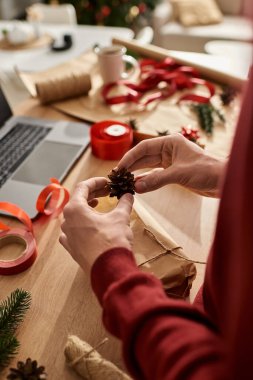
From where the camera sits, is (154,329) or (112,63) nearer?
(154,329)

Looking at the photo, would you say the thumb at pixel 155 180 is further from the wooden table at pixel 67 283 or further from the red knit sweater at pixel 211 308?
the red knit sweater at pixel 211 308

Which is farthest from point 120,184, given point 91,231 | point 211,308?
point 211,308

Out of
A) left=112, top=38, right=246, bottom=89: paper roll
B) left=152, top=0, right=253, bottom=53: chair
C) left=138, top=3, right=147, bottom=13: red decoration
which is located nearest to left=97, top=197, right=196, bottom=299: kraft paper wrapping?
left=112, top=38, right=246, bottom=89: paper roll

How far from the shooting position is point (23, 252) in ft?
2.27

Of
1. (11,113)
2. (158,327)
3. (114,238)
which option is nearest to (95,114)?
(11,113)

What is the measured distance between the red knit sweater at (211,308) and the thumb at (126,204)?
0.11 meters

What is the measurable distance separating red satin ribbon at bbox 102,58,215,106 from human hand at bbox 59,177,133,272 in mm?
640

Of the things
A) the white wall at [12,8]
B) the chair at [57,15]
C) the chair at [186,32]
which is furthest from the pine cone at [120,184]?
the white wall at [12,8]

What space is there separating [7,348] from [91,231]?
0.69 feet

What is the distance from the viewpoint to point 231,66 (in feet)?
5.06

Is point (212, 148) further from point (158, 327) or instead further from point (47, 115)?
point (158, 327)

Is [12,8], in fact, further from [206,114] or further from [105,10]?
[206,114]

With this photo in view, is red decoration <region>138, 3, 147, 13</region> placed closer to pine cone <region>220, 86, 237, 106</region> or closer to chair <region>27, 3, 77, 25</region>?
chair <region>27, 3, 77, 25</region>

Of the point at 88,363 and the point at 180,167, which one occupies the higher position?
the point at 180,167
